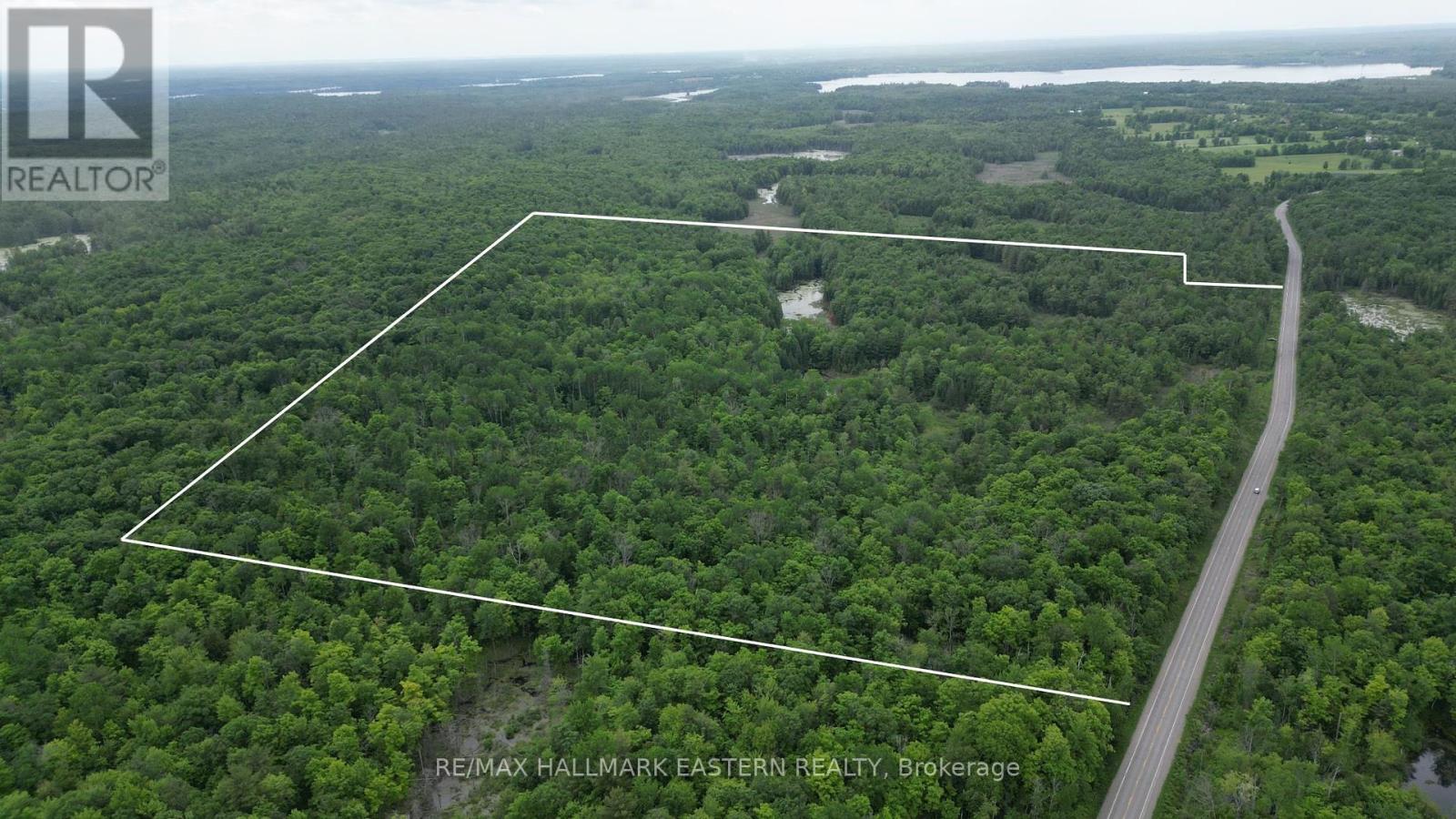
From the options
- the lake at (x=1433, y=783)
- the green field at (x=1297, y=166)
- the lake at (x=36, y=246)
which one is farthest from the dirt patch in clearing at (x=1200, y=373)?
the lake at (x=36, y=246)

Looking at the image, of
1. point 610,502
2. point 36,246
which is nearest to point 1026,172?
point 610,502

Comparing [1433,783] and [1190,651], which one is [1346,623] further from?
[1433,783]

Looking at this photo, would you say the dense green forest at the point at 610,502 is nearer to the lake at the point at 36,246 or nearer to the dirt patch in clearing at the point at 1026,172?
the lake at the point at 36,246

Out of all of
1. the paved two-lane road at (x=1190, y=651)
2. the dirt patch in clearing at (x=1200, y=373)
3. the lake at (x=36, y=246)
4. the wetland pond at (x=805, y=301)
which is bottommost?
the paved two-lane road at (x=1190, y=651)

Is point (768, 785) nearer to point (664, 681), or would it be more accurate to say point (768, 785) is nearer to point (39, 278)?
point (664, 681)

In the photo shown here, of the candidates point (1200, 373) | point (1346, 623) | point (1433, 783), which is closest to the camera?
point (1433, 783)

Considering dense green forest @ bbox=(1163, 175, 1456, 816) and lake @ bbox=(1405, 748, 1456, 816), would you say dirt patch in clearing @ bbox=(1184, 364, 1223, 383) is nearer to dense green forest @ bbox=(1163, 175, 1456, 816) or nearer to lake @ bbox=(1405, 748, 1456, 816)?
dense green forest @ bbox=(1163, 175, 1456, 816)

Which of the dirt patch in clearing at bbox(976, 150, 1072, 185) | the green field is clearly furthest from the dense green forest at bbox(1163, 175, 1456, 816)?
the dirt patch in clearing at bbox(976, 150, 1072, 185)
